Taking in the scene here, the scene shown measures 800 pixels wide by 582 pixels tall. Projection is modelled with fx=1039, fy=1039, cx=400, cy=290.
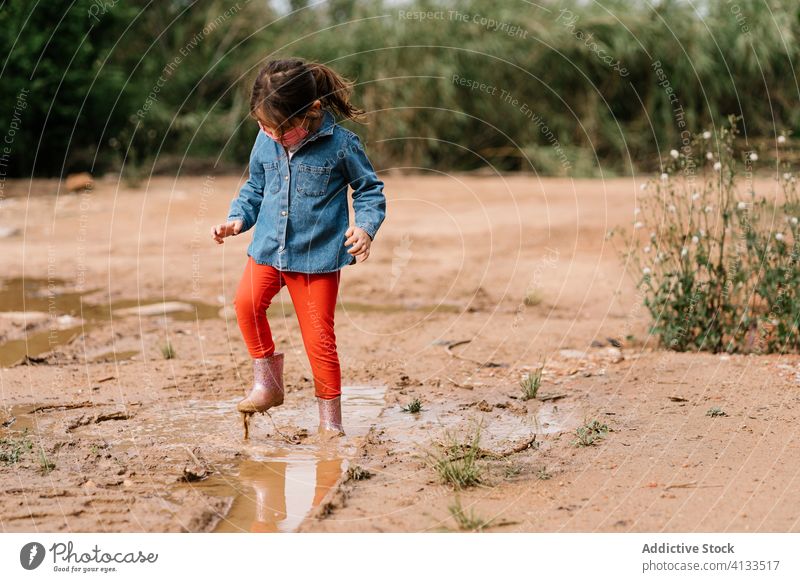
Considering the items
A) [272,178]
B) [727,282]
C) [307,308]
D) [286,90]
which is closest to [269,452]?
[307,308]

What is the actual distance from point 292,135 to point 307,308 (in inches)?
27.1

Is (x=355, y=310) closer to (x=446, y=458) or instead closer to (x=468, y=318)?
(x=468, y=318)

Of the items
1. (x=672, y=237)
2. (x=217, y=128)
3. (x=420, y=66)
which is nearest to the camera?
(x=672, y=237)

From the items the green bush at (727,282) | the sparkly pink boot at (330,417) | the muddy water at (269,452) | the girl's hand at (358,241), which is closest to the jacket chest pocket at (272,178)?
the girl's hand at (358,241)

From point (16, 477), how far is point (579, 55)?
11.0 m

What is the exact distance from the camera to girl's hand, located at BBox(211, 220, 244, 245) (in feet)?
13.1

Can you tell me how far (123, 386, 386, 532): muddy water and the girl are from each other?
0.21 metres

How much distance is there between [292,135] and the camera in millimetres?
4055

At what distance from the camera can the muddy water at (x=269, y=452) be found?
3510mm

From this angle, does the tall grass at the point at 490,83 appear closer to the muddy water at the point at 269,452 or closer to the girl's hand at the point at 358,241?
the muddy water at the point at 269,452

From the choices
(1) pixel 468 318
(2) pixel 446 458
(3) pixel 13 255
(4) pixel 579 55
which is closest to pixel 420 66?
(4) pixel 579 55

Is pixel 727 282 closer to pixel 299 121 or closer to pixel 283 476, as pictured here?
pixel 299 121
